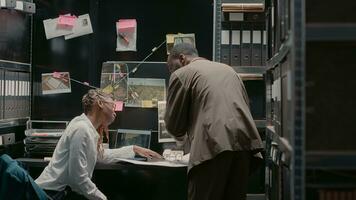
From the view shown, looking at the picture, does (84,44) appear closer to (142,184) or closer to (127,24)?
(127,24)

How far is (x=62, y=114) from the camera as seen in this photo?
4.09 metres

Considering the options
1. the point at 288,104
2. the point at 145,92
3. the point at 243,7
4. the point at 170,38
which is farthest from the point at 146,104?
the point at 288,104

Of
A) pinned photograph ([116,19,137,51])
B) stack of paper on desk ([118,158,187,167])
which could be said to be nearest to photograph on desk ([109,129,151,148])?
stack of paper on desk ([118,158,187,167])

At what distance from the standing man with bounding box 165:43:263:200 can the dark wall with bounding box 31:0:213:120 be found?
3.82 feet

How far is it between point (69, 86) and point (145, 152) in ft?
3.19

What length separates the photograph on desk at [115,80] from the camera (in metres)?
3.98

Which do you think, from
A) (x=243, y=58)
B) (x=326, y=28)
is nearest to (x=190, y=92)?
(x=243, y=58)

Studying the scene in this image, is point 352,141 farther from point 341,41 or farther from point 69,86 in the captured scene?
point 69,86

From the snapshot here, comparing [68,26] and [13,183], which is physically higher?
[68,26]

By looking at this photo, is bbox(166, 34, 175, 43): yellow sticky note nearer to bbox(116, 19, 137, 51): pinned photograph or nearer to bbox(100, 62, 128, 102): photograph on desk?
bbox(116, 19, 137, 51): pinned photograph

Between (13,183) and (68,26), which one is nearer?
(13,183)

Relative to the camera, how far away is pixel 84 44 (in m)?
4.08

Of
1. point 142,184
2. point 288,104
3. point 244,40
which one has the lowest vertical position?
point 142,184

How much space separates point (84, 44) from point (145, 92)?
0.63 meters
